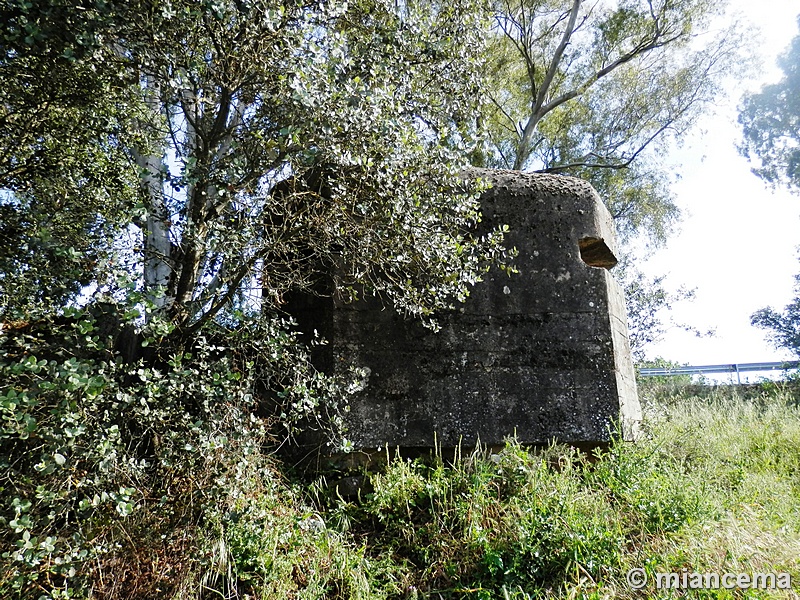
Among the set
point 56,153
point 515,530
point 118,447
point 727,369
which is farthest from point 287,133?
point 727,369

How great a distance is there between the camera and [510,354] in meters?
4.10

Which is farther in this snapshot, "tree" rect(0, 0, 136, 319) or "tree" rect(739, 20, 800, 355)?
"tree" rect(739, 20, 800, 355)

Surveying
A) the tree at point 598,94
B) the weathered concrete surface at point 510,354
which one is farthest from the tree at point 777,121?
the weathered concrete surface at point 510,354

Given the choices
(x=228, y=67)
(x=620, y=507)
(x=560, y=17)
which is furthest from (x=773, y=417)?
(x=560, y=17)

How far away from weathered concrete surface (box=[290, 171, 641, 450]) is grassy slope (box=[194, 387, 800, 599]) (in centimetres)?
24

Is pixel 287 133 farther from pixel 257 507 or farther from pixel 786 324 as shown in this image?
pixel 786 324

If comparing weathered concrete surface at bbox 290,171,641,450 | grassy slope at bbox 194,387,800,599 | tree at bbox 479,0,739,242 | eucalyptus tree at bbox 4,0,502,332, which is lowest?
grassy slope at bbox 194,387,800,599

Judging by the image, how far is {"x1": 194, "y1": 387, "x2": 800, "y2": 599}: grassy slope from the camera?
295cm

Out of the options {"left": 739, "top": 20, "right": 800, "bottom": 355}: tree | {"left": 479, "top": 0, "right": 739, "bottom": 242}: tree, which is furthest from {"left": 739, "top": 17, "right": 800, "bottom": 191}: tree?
{"left": 479, "top": 0, "right": 739, "bottom": 242}: tree

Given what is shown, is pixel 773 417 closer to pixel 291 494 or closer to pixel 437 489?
pixel 437 489

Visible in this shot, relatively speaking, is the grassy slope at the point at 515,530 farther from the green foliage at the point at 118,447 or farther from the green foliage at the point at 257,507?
the green foliage at the point at 118,447

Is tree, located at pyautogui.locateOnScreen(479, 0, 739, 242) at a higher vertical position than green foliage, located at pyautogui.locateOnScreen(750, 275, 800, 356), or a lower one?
higher

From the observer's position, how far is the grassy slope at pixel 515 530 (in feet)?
9.66

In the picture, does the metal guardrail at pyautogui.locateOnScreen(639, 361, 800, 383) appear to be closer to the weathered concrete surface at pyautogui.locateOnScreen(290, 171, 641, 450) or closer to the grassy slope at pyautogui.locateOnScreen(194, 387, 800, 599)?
the grassy slope at pyautogui.locateOnScreen(194, 387, 800, 599)
